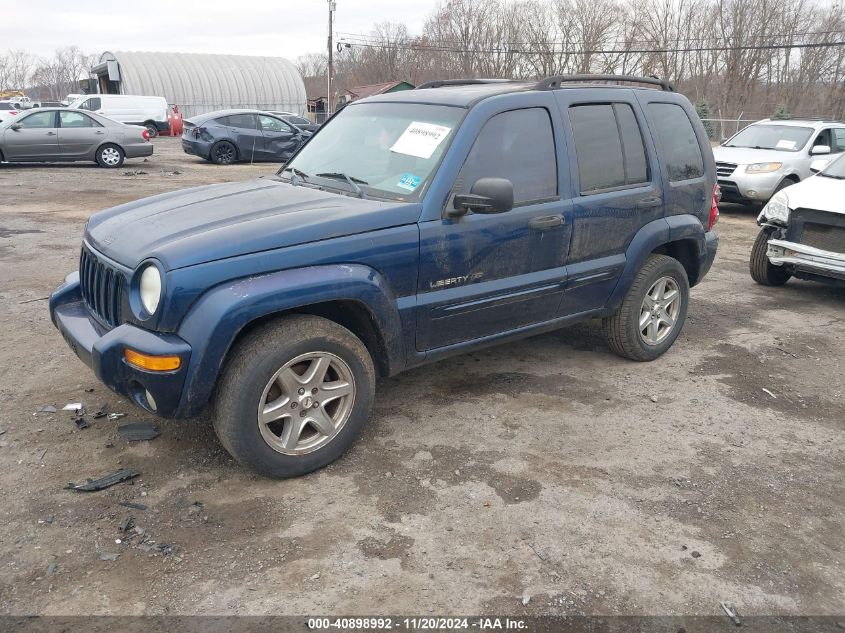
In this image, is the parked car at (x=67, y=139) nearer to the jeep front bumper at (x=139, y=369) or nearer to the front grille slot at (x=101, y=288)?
the front grille slot at (x=101, y=288)

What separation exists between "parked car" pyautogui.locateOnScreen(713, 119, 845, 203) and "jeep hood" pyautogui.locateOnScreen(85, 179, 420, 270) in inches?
373

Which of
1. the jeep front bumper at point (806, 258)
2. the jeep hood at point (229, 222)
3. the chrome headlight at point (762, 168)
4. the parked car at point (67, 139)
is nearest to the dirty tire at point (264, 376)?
the jeep hood at point (229, 222)

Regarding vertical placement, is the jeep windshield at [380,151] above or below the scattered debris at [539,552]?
above

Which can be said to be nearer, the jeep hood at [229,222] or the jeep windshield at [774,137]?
the jeep hood at [229,222]

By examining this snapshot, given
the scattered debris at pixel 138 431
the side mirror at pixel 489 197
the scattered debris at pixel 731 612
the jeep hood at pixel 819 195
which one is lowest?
the scattered debris at pixel 731 612

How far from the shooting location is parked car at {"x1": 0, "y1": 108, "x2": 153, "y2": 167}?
15.8m

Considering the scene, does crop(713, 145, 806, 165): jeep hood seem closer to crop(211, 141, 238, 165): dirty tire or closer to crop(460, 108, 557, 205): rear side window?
crop(460, 108, 557, 205): rear side window

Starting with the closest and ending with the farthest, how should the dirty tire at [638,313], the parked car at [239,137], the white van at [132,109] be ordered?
the dirty tire at [638,313]
the parked car at [239,137]
the white van at [132,109]

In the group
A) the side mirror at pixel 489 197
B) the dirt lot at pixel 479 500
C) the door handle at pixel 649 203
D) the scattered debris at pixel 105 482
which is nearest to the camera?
the dirt lot at pixel 479 500

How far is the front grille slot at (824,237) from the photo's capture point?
6508mm

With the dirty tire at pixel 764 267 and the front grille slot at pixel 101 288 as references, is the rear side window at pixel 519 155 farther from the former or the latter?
the dirty tire at pixel 764 267

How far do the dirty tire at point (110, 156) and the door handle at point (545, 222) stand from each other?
1586 centimetres

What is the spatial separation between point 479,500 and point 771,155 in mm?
10999

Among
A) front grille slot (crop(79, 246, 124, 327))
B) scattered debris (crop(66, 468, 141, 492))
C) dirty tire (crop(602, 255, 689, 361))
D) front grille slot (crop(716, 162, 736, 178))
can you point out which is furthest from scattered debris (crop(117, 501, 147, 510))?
front grille slot (crop(716, 162, 736, 178))
